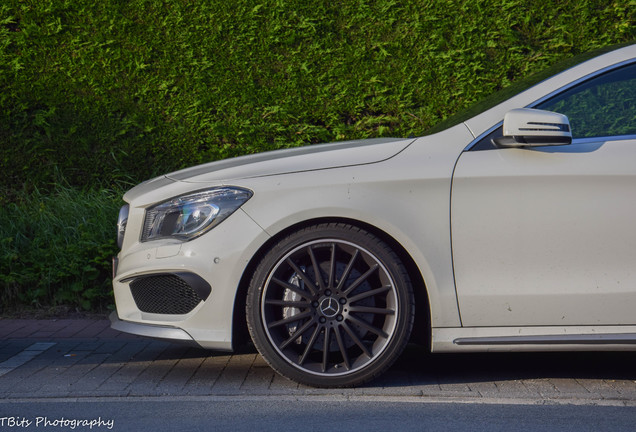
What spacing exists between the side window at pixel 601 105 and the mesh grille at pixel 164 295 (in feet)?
6.39

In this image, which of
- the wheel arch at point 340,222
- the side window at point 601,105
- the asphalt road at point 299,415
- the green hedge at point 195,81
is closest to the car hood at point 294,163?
the wheel arch at point 340,222

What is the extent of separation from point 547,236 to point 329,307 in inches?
42.7

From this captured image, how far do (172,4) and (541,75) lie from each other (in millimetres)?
3850

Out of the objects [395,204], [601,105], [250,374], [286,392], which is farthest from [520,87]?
[250,374]

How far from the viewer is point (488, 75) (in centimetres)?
718

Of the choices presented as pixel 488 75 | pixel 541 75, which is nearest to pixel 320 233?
pixel 541 75

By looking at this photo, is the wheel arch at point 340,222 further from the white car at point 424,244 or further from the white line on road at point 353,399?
the white line on road at point 353,399

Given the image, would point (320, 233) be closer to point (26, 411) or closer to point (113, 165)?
point (26, 411)

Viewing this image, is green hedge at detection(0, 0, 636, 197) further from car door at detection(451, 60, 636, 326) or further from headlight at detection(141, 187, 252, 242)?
car door at detection(451, 60, 636, 326)

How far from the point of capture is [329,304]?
4168 millimetres

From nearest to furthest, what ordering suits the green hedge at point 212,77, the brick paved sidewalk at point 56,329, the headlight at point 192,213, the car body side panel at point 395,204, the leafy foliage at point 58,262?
the car body side panel at point 395,204
the headlight at point 192,213
the brick paved sidewalk at point 56,329
the leafy foliage at point 58,262
the green hedge at point 212,77

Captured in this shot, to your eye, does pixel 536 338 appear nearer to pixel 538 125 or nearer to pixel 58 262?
pixel 538 125

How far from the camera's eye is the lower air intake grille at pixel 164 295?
4.19m

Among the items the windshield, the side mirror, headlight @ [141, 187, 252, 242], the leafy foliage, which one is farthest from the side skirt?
the leafy foliage
